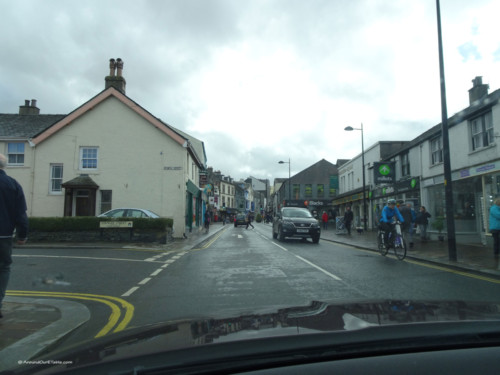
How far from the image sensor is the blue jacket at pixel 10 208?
459 centimetres

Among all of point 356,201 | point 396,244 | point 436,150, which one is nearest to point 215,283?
point 396,244

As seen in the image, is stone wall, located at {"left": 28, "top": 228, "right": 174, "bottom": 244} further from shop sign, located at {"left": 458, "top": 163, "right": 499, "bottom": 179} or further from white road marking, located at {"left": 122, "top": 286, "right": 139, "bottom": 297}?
shop sign, located at {"left": 458, "top": 163, "right": 499, "bottom": 179}

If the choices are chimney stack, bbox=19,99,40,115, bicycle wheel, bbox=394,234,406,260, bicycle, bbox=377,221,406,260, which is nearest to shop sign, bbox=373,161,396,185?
bicycle, bbox=377,221,406,260

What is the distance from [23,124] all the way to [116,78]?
25.0ft

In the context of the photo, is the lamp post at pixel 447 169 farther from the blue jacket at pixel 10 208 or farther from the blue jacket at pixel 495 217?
the blue jacket at pixel 10 208

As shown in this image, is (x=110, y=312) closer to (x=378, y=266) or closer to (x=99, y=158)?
(x=378, y=266)

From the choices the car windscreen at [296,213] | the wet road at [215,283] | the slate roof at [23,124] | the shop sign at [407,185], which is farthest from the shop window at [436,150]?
the slate roof at [23,124]

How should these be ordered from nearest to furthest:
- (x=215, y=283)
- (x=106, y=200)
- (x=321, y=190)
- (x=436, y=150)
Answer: (x=215, y=283), (x=436, y=150), (x=106, y=200), (x=321, y=190)

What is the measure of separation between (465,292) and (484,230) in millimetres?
10687

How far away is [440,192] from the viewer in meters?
18.3

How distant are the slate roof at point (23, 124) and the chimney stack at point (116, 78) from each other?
4.89m

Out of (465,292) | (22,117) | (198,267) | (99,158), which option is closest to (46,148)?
(99,158)

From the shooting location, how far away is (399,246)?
36.4 feet

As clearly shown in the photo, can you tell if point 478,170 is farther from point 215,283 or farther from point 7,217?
point 7,217
